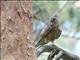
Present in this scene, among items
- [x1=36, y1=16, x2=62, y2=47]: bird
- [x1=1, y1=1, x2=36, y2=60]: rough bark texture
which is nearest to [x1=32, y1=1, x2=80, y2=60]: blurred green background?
[x1=36, y1=16, x2=62, y2=47]: bird

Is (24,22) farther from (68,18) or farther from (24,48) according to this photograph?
(68,18)

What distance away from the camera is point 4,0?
1.02m

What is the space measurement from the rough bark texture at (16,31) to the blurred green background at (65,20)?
57.8 inches

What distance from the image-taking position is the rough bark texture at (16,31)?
40.7 inches

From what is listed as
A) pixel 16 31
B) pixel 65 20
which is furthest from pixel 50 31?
pixel 65 20

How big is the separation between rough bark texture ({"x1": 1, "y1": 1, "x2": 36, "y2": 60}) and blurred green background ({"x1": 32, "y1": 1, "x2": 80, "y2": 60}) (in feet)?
4.81

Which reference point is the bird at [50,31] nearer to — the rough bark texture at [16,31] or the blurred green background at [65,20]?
the rough bark texture at [16,31]

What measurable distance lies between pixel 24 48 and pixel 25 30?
0.06m

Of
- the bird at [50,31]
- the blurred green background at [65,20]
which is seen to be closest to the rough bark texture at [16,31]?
the bird at [50,31]

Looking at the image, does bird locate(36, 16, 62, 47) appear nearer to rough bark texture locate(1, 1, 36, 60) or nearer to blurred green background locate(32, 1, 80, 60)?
rough bark texture locate(1, 1, 36, 60)

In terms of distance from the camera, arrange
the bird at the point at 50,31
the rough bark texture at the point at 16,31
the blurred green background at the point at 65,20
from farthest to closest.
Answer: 1. the blurred green background at the point at 65,20
2. the bird at the point at 50,31
3. the rough bark texture at the point at 16,31

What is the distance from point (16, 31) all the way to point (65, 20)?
372 centimetres

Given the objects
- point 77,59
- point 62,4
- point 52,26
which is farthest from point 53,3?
point 77,59

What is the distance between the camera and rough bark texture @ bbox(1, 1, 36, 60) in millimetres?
1033
